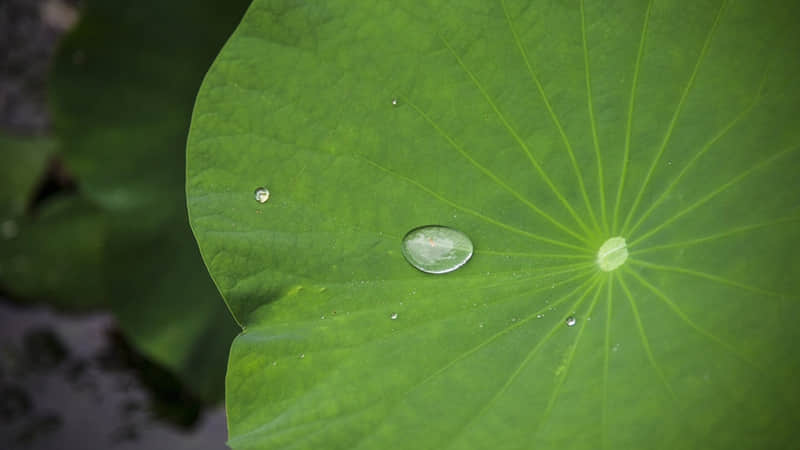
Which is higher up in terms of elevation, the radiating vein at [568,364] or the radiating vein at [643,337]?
the radiating vein at [643,337]

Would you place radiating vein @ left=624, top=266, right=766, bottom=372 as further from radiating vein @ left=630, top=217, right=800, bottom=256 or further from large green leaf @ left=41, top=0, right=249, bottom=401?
large green leaf @ left=41, top=0, right=249, bottom=401

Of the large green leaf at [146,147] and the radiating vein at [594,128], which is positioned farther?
the large green leaf at [146,147]

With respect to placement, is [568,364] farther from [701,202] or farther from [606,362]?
[701,202]

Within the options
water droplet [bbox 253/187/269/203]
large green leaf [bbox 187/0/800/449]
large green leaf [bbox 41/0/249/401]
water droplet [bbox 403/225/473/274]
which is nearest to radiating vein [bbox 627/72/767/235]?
large green leaf [bbox 187/0/800/449]

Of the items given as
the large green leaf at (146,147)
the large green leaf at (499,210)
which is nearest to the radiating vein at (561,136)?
the large green leaf at (499,210)

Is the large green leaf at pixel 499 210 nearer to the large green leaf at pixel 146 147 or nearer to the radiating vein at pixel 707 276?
the radiating vein at pixel 707 276

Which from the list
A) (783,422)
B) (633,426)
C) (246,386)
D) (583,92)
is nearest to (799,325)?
(783,422)

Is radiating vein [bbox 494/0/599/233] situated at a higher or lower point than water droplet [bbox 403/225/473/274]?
higher
